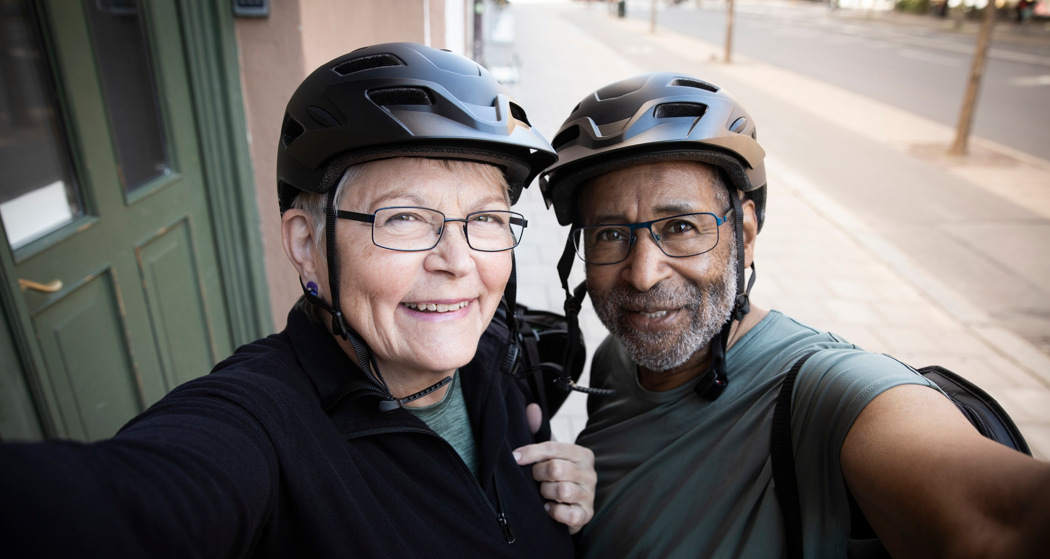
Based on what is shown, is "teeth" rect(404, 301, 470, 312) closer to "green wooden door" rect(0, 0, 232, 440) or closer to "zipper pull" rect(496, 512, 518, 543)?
"zipper pull" rect(496, 512, 518, 543)

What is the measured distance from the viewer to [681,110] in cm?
199

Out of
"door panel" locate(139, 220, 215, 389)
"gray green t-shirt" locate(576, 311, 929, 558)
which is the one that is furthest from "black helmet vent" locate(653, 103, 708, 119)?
"door panel" locate(139, 220, 215, 389)

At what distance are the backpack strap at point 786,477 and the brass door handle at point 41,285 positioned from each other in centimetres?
240

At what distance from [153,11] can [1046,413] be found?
5.91m

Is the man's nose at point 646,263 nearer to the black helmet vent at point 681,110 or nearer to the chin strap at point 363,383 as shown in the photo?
the black helmet vent at point 681,110

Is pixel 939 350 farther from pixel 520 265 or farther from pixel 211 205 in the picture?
pixel 211 205

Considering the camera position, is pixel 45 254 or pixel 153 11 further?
pixel 153 11

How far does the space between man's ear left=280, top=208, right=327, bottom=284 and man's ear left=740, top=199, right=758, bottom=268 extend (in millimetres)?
1360

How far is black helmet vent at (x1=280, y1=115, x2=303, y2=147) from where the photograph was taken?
5.38 ft

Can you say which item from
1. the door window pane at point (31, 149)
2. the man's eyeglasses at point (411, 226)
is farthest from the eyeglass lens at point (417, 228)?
the door window pane at point (31, 149)

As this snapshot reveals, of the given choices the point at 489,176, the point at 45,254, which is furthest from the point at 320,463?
the point at 45,254

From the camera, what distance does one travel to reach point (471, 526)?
144cm

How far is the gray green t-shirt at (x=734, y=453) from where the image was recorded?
4.38 feet

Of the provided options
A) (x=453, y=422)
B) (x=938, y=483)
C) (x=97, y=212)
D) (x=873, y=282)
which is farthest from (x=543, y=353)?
(x=873, y=282)
